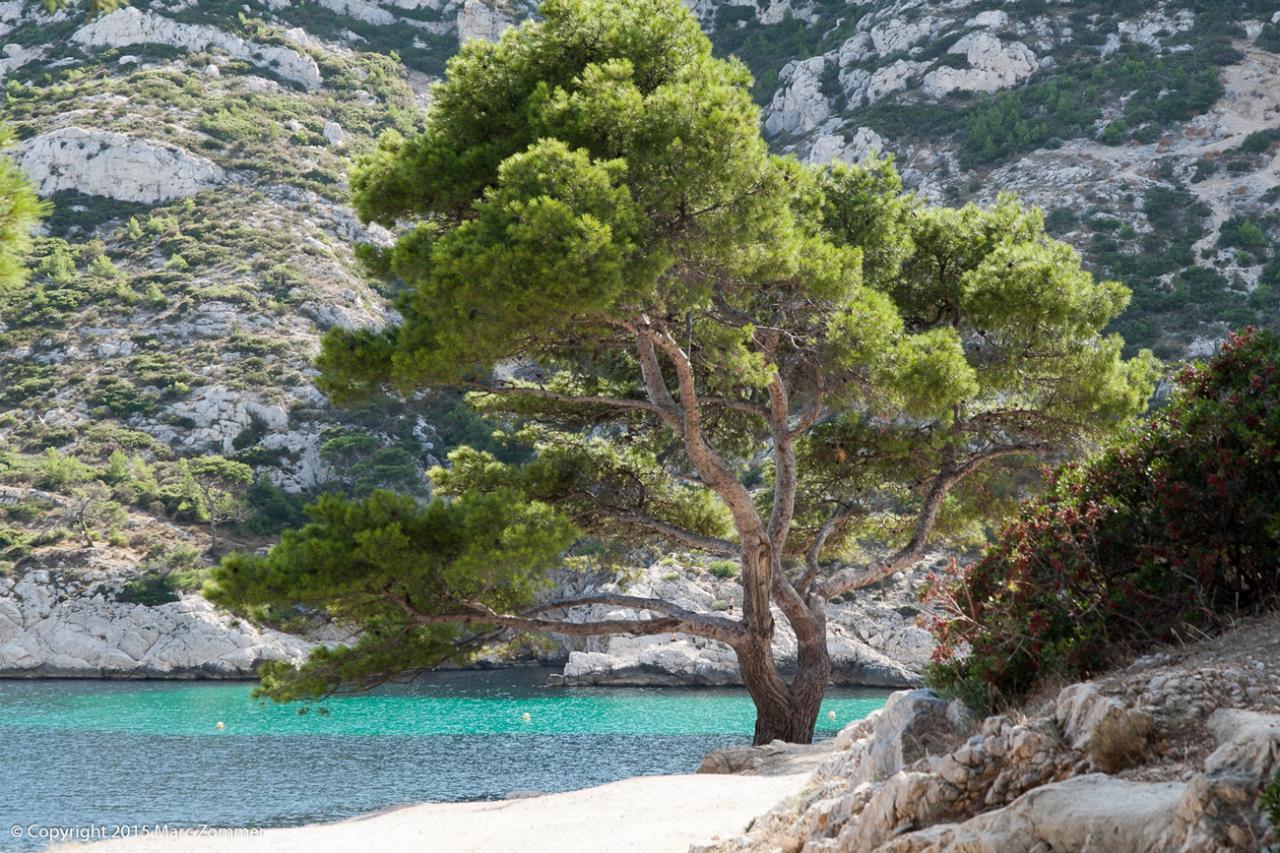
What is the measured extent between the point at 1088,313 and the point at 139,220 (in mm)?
51383

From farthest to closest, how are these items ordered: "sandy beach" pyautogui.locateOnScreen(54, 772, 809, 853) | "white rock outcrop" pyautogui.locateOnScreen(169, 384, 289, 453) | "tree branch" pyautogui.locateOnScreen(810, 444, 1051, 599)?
"white rock outcrop" pyautogui.locateOnScreen(169, 384, 289, 453) < "tree branch" pyautogui.locateOnScreen(810, 444, 1051, 599) < "sandy beach" pyautogui.locateOnScreen(54, 772, 809, 853)

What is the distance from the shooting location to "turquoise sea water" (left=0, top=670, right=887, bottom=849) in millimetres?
14586

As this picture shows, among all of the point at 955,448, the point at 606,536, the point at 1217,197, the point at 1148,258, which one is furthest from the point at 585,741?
the point at 1217,197

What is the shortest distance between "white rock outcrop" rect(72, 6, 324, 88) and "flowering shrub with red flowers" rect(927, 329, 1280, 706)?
69027 millimetres

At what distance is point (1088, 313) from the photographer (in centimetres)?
1239

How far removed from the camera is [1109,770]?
3.95 metres

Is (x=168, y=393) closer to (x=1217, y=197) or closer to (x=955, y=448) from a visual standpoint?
(x=955, y=448)

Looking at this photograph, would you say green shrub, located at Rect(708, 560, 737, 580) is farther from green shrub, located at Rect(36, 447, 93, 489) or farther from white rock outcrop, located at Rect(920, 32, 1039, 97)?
white rock outcrop, located at Rect(920, 32, 1039, 97)

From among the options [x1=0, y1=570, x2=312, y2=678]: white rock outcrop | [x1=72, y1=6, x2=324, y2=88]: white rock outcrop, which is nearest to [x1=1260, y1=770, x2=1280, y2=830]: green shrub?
[x1=0, y1=570, x2=312, y2=678]: white rock outcrop

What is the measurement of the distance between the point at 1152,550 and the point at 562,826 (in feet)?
16.0

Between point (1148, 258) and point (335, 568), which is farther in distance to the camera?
point (1148, 258)

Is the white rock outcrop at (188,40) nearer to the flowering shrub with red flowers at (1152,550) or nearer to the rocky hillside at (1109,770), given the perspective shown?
the flowering shrub with red flowers at (1152,550)

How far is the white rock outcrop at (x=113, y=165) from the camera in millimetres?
53750

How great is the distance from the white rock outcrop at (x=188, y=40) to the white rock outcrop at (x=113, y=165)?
13.2 metres
